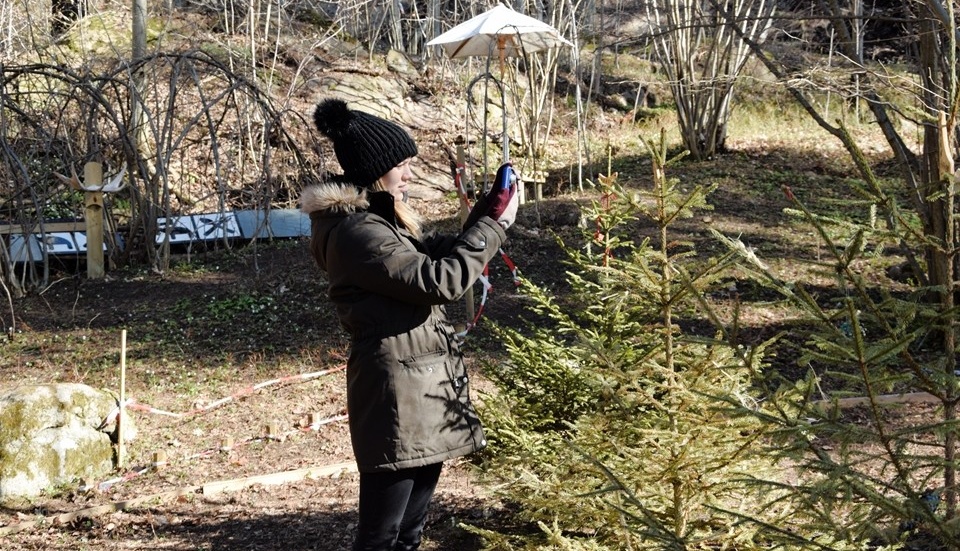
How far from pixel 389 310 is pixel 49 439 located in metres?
3.08

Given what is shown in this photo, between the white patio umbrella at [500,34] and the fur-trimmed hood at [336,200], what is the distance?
5115 millimetres

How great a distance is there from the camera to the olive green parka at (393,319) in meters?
2.70

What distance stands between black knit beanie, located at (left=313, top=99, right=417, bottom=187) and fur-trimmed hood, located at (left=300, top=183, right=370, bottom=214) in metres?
0.07

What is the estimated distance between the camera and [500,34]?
8.70 m

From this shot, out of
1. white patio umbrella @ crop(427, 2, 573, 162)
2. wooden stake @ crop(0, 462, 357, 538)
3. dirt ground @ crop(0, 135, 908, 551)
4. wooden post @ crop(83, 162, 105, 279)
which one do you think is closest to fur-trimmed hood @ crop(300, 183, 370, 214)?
dirt ground @ crop(0, 135, 908, 551)

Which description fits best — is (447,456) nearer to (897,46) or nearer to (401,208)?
(401,208)

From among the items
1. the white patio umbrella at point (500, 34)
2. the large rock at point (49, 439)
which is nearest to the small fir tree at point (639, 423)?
the large rock at point (49, 439)

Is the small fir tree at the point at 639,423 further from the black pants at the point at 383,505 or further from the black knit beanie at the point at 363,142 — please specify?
the black knit beanie at the point at 363,142

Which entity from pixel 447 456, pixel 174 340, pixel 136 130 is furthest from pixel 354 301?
pixel 136 130

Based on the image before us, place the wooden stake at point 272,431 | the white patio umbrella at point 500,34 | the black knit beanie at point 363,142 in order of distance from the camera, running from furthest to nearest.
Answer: the white patio umbrella at point 500,34 < the wooden stake at point 272,431 < the black knit beanie at point 363,142

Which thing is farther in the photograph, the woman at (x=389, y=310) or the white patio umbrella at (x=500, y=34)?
the white patio umbrella at (x=500, y=34)

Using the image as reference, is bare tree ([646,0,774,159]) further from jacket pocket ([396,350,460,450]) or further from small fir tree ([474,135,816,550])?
jacket pocket ([396,350,460,450])

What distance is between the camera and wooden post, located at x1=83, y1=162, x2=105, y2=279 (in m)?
9.30

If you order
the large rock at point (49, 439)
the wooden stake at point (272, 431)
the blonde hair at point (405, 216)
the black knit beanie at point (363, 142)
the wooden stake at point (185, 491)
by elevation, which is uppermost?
the black knit beanie at point (363, 142)
